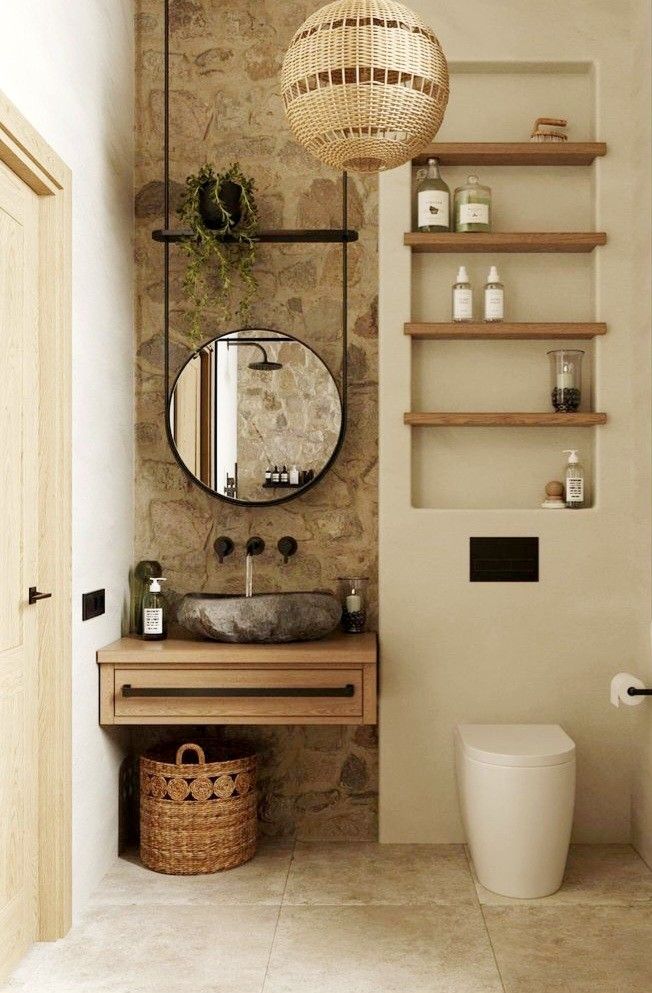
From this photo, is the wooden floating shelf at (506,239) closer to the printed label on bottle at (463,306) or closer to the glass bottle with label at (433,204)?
the glass bottle with label at (433,204)

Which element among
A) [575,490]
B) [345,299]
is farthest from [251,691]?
[345,299]

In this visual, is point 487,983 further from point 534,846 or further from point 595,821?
point 595,821

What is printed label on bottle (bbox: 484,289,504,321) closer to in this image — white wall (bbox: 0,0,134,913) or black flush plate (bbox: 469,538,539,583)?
black flush plate (bbox: 469,538,539,583)

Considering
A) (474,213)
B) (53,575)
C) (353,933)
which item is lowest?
(353,933)

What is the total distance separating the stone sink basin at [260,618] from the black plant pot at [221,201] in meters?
1.31

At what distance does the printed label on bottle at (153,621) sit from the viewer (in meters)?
3.16

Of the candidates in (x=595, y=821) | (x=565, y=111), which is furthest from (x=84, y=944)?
(x=565, y=111)

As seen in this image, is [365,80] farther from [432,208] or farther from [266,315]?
[266,315]

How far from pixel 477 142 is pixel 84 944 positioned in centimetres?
286

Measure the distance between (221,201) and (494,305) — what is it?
3.33ft

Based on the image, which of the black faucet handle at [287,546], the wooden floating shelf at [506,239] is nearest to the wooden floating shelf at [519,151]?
the wooden floating shelf at [506,239]

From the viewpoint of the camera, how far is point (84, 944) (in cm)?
250

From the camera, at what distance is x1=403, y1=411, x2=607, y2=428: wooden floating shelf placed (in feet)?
10.6

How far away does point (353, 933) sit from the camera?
2564 mm
